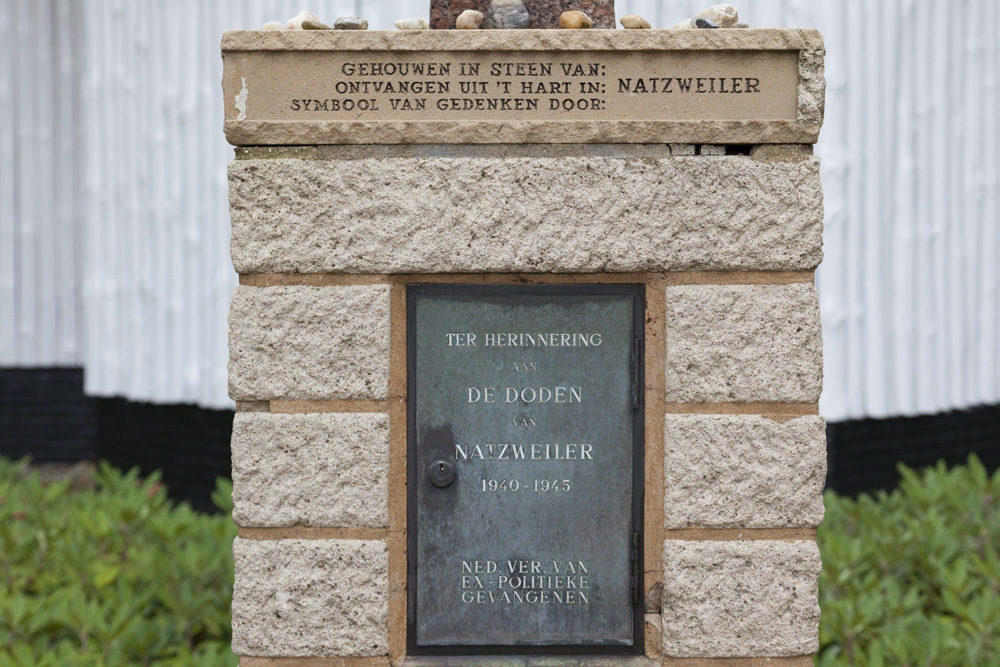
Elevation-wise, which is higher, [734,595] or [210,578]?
[734,595]

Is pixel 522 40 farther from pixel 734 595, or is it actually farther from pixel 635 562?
pixel 734 595

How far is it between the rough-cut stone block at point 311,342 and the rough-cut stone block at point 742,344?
885 mm

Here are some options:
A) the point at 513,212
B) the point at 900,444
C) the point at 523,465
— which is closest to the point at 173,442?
the point at 523,465

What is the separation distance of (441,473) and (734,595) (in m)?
0.96

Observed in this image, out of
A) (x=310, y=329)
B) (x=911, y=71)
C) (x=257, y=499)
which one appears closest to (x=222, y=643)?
(x=257, y=499)

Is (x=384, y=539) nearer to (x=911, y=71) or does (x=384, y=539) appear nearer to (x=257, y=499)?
(x=257, y=499)

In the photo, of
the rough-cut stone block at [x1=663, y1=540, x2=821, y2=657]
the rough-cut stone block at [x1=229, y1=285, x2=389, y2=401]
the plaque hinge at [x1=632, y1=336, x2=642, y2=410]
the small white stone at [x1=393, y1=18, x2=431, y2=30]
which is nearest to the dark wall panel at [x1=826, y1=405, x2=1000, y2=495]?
the rough-cut stone block at [x1=663, y1=540, x2=821, y2=657]

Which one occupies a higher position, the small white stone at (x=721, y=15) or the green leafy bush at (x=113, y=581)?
the small white stone at (x=721, y=15)

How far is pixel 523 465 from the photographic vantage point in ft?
9.36

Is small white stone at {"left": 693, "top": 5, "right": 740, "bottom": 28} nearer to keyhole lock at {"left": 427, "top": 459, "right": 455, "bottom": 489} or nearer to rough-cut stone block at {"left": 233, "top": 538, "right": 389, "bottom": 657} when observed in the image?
keyhole lock at {"left": 427, "top": 459, "right": 455, "bottom": 489}

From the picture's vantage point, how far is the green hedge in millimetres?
3676

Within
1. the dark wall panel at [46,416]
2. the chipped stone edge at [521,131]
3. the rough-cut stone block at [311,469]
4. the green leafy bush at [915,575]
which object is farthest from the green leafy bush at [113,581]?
the green leafy bush at [915,575]

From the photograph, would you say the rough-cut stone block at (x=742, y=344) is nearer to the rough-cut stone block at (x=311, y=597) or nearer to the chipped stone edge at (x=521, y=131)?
the chipped stone edge at (x=521, y=131)

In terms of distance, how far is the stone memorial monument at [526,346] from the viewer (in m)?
2.76
